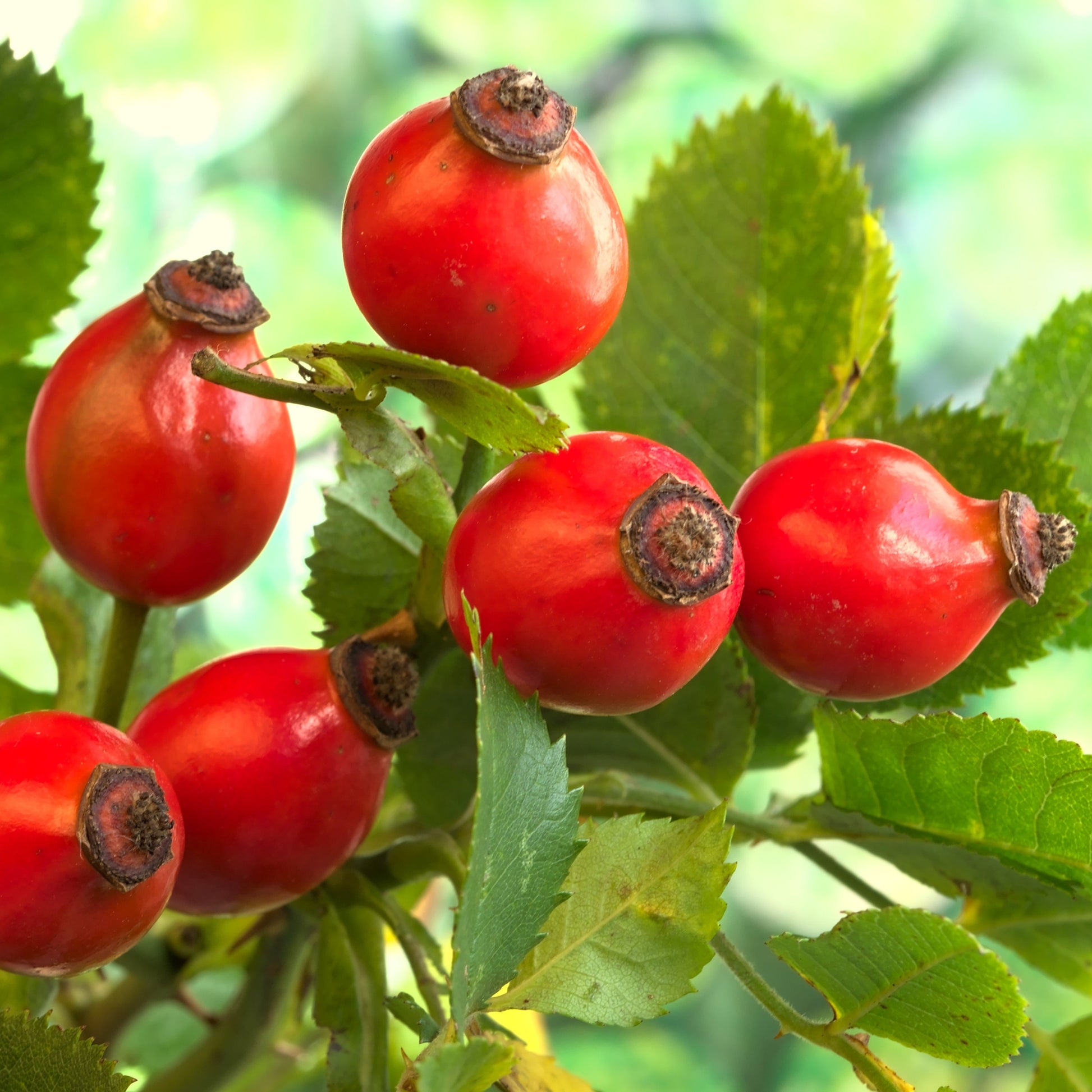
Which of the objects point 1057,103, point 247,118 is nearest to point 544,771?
point 247,118

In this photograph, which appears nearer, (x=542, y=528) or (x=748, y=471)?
(x=542, y=528)

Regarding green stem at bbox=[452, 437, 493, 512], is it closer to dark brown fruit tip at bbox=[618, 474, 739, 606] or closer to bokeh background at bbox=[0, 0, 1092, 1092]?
dark brown fruit tip at bbox=[618, 474, 739, 606]

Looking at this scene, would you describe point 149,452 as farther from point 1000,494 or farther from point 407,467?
point 1000,494

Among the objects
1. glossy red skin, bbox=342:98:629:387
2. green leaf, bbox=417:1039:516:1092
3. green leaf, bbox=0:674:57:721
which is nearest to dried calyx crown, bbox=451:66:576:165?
glossy red skin, bbox=342:98:629:387

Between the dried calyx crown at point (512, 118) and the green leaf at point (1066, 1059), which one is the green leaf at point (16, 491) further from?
the green leaf at point (1066, 1059)

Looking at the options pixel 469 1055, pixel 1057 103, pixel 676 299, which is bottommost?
pixel 469 1055

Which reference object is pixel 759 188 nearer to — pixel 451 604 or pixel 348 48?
pixel 451 604

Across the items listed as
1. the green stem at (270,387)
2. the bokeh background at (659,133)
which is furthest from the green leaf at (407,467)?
the bokeh background at (659,133)
